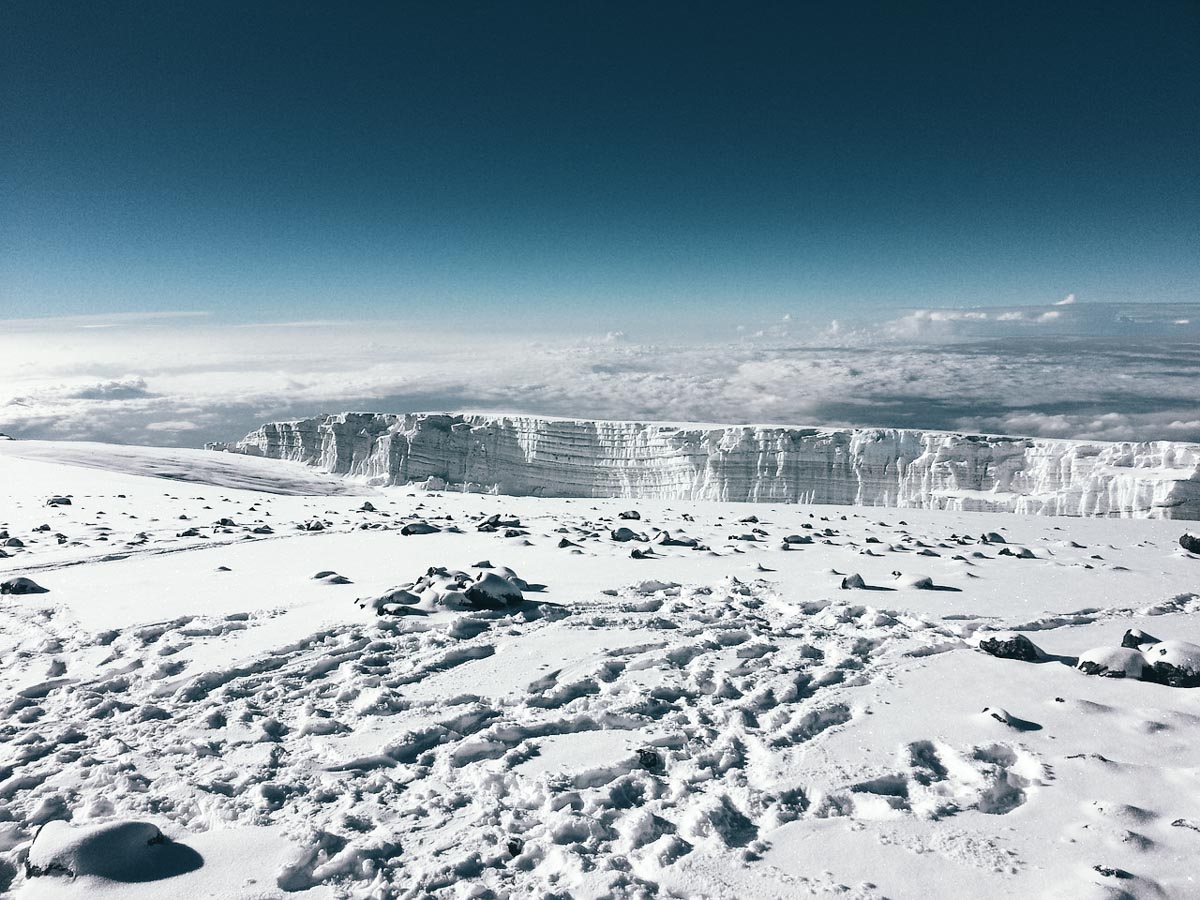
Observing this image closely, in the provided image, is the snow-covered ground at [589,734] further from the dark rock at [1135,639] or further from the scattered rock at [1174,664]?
the dark rock at [1135,639]

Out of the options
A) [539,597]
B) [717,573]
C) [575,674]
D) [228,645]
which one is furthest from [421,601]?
[717,573]

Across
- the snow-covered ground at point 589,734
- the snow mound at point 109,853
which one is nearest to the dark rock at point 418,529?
the snow-covered ground at point 589,734

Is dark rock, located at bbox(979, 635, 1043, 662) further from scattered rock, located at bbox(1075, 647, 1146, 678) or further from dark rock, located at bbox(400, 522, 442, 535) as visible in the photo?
dark rock, located at bbox(400, 522, 442, 535)

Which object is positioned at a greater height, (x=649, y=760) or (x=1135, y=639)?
(x=649, y=760)

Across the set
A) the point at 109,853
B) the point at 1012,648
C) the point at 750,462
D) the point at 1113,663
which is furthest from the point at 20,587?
the point at 750,462

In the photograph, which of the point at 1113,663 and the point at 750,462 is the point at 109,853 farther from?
the point at 750,462

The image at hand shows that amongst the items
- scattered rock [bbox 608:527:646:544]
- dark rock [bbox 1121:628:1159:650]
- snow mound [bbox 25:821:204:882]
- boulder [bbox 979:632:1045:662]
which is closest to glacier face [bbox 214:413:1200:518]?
scattered rock [bbox 608:527:646:544]
